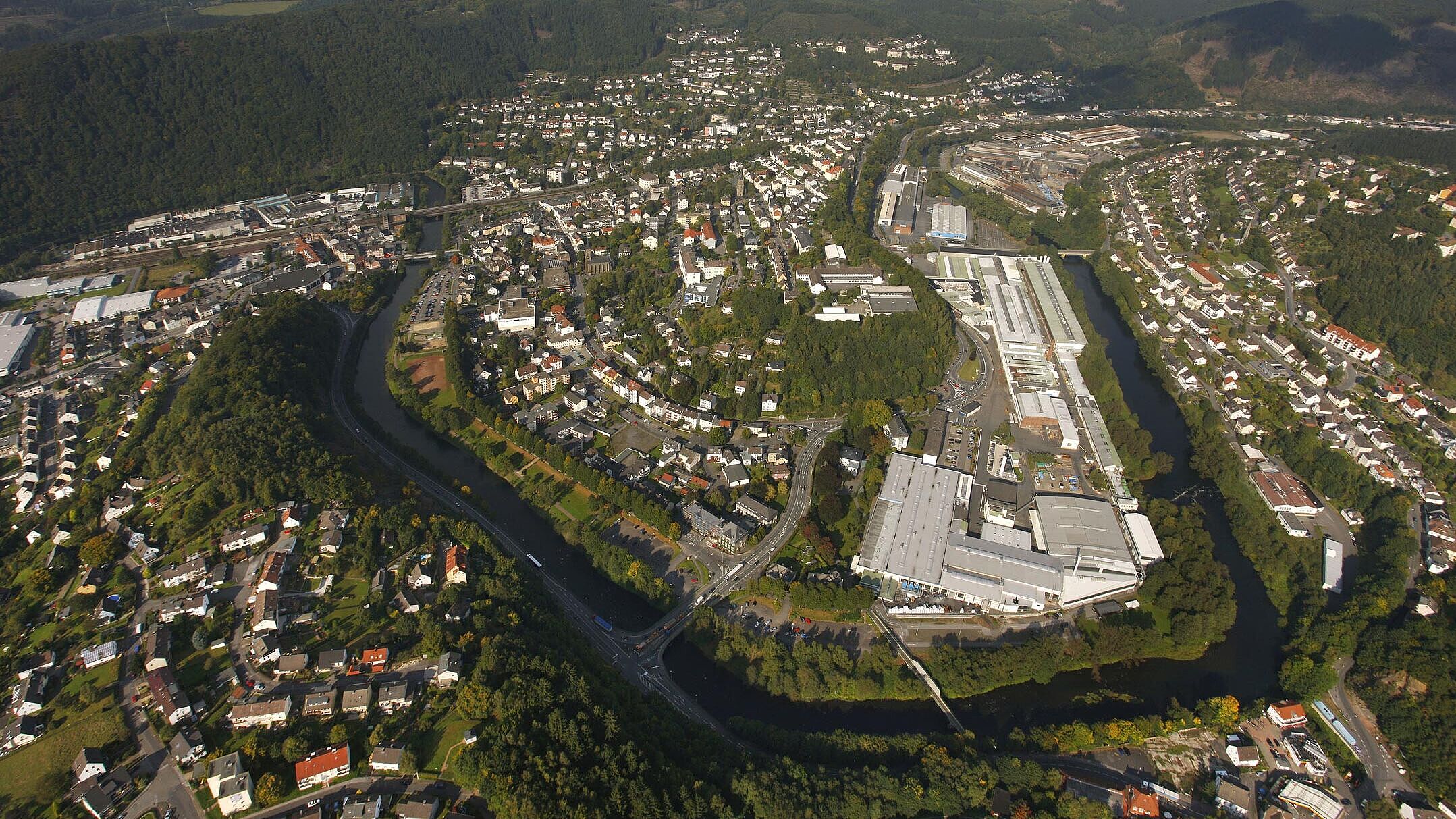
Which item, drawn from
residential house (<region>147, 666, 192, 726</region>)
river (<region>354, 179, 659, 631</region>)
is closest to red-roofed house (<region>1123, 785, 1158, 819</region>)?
river (<region>354, 179, 659, 631</region>)

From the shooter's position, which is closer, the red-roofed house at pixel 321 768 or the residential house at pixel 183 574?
the red-roofed house at pixel 321 768

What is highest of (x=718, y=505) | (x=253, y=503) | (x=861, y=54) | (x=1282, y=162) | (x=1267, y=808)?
(x=861, y=54)

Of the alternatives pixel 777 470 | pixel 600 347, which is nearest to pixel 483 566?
pixel 777 470

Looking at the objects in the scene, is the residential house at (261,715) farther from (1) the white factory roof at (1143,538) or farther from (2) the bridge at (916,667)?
(1) the white factory roof at (1143,538)

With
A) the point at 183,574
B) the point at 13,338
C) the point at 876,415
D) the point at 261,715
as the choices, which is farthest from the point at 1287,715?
the point at 13,338

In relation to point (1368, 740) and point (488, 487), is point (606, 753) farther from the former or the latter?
point (1368, 740)

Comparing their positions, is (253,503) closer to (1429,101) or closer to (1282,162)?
Answer: (1282,162)

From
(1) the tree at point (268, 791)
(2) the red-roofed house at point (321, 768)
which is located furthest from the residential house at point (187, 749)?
(2) the red-roofed house at point (321, 768)
